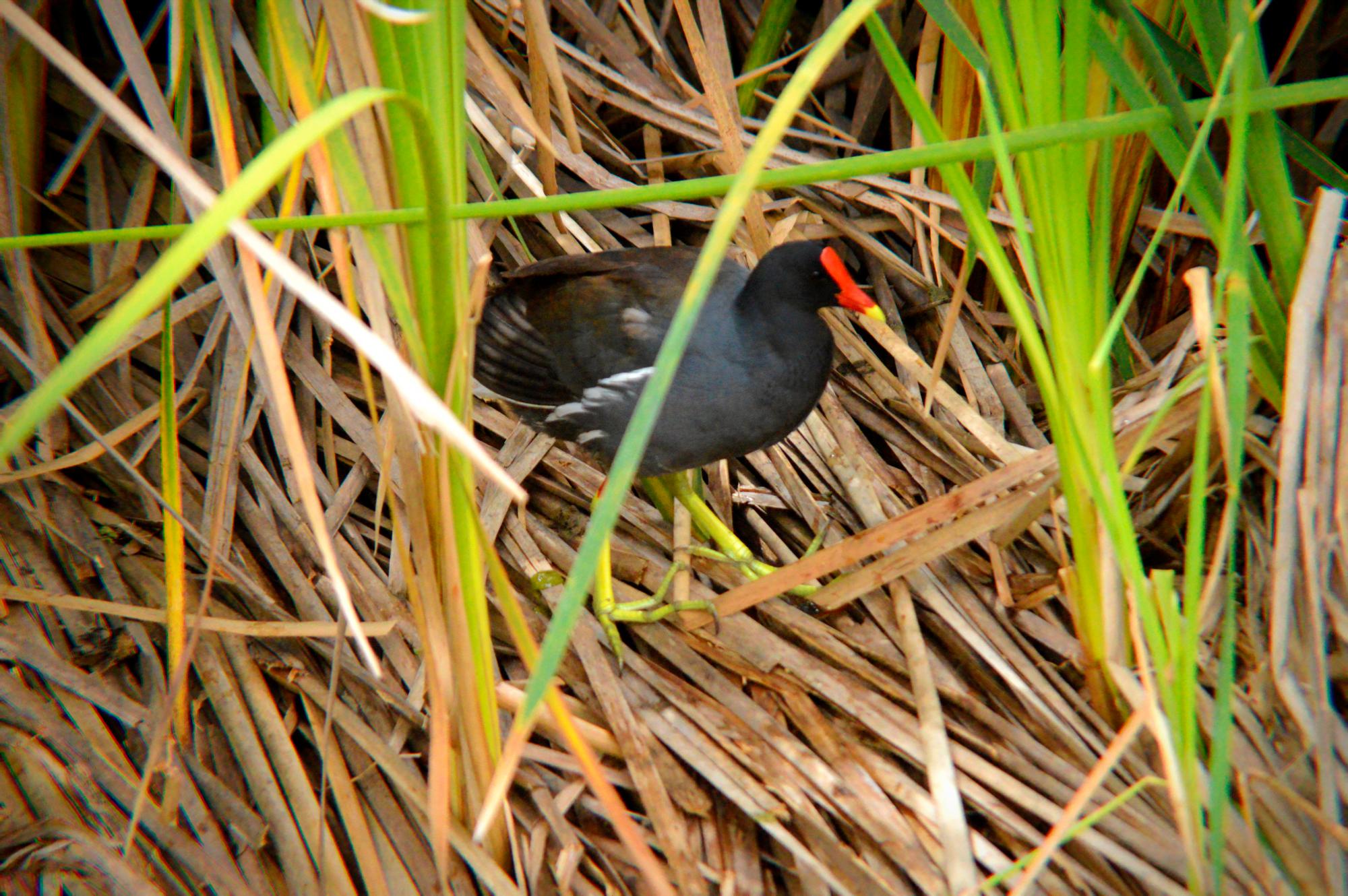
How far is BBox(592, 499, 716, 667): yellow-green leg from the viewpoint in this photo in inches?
71.0

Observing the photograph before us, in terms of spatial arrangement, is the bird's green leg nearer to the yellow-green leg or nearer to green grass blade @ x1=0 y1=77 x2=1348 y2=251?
the yellow-green leg

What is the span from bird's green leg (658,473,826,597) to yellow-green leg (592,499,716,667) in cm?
12

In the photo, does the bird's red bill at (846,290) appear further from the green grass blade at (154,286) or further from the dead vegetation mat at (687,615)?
the green grass blade at (154,286)

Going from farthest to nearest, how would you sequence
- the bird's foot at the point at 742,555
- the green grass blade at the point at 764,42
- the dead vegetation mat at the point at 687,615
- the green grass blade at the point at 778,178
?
the green grass blade at the point at 764,42 → the bird's foot at the point at 742,555 → the dead vegetation mat at the point at 687,615 → the green grass blade at the point at 778,178

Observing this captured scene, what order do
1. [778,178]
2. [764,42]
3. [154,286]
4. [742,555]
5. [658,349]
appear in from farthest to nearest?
[764,42] < [742,555] < [658,349] < [778,178] < [154,286]

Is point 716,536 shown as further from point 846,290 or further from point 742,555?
point 846,290

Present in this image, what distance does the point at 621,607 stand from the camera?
6.07 feet

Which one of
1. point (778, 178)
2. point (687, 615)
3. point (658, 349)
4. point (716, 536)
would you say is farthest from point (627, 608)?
point (778, 178)

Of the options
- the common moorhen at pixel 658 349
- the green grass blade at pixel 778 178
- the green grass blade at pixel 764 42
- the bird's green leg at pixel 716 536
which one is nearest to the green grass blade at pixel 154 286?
the green grass blade at pixel 778 178

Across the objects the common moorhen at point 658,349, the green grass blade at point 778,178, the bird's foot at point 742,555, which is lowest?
the bird's foot at point 742,555

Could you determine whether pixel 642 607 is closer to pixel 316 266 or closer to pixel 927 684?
pixel 927 684

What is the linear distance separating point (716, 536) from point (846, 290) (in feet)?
1.86

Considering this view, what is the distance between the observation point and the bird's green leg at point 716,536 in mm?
1967

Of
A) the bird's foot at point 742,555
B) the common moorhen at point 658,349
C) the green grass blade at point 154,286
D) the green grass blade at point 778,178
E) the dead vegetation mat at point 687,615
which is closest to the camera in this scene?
the green grass blade at point 154,286
